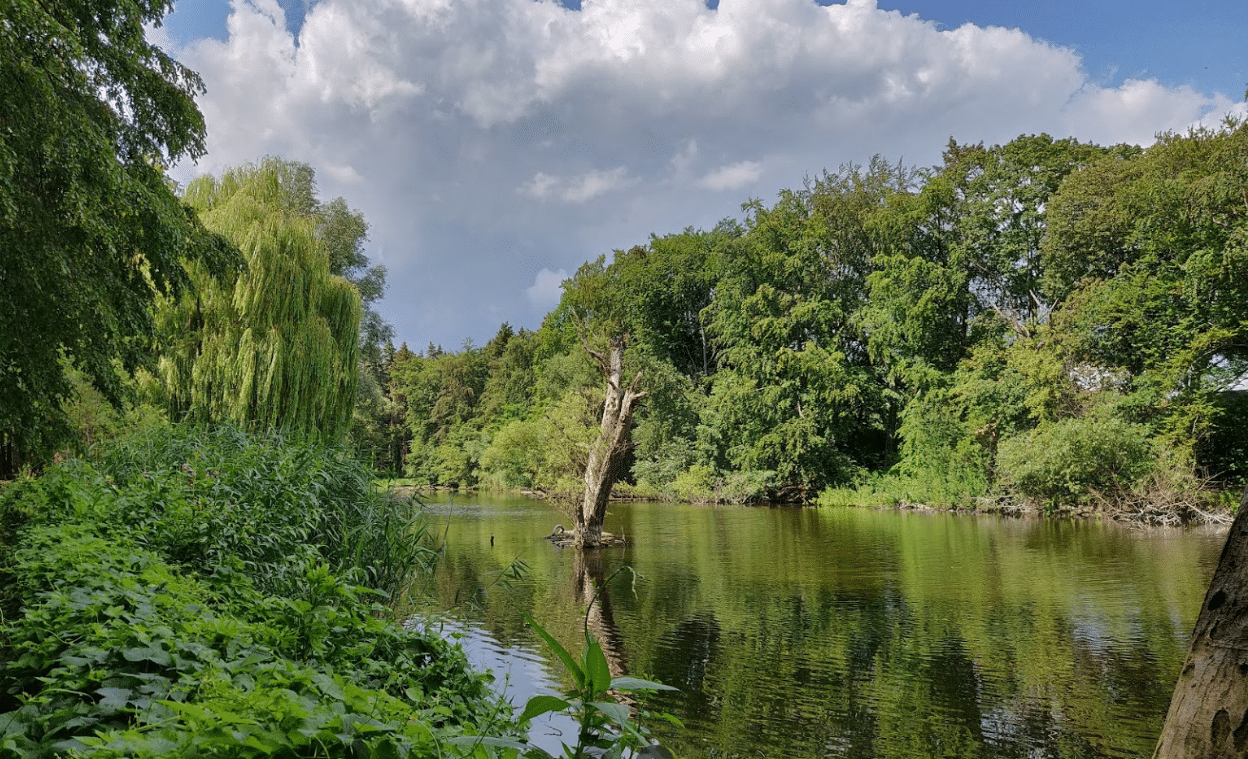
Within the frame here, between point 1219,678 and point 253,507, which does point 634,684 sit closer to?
point 1219,678

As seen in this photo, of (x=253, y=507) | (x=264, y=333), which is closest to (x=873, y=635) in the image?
(x=253, y=507)

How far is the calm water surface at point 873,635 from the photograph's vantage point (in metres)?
5.38

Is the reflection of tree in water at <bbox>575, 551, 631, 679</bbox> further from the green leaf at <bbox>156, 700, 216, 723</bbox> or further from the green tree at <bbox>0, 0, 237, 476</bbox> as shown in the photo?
the green tree at <bbox>0, 0, 237, 476</bbox>

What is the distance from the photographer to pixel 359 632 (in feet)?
10.1

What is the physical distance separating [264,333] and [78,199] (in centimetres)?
623

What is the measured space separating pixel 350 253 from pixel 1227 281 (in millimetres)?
26642

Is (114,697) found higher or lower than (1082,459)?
lower

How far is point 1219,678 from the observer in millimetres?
1996

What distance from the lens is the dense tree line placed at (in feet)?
67.4

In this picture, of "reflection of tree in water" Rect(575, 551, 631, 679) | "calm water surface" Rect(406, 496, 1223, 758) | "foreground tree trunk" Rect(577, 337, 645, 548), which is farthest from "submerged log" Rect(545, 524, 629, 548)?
"reflection of tree in water" Rect(575, 551, 631, 679)

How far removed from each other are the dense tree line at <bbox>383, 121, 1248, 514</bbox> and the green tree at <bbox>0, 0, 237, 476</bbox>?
1049 centimetres

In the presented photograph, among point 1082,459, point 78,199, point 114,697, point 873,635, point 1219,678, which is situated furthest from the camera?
point 1082,459

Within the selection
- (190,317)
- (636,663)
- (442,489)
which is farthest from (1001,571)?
(442,489)

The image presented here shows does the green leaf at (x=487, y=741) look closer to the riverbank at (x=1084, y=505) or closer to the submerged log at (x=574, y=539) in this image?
the riverbank at (x=1084, y=505)
